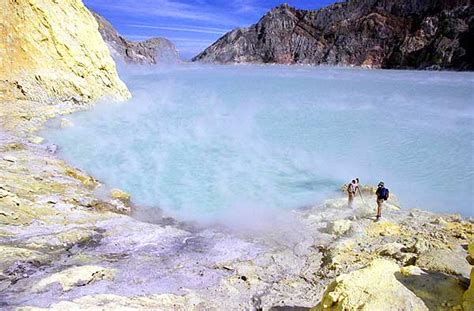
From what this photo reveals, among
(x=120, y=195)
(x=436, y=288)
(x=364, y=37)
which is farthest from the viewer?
(x=364, y=37)

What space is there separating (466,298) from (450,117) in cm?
2171

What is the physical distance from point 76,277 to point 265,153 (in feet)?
33.5

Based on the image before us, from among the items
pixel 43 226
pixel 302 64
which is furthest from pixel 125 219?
pixel 302 64

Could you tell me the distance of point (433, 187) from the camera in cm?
1205

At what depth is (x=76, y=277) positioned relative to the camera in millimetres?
5668

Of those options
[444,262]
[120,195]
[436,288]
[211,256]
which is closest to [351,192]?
[444,262]

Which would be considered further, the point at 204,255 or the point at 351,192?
the point at 351,192

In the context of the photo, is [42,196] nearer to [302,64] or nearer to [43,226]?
[43,226]

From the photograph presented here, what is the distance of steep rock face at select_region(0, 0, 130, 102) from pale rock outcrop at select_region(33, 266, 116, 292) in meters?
15.1

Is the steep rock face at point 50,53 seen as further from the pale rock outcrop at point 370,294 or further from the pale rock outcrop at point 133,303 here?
the pale rock outcrop at point 370,294

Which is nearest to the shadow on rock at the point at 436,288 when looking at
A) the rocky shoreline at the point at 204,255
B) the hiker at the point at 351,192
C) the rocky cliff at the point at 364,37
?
the rocky shoreline at the point at 204,255

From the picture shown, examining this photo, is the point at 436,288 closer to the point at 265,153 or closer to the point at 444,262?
the point at 444,262

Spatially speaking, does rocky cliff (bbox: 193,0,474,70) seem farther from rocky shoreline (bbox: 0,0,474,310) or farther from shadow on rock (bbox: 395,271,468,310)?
shadow on rock (bbox: 395,271,468,310)

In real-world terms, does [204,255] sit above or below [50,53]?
below
